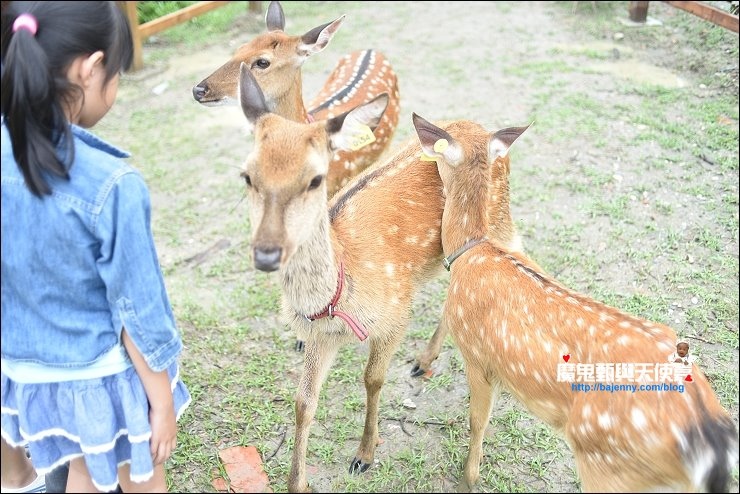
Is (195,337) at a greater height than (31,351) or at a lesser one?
lesser

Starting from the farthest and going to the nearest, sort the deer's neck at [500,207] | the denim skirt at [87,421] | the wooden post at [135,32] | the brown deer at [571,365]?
the wooden post at [135,32] < the deer's neck at [500,207] < the brown deer at [571,365] < the denim skirt at [87,421]

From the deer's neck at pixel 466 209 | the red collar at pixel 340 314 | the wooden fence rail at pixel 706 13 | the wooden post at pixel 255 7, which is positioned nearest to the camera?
the red collar at pixel 340 314

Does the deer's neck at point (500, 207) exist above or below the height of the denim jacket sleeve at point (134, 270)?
below

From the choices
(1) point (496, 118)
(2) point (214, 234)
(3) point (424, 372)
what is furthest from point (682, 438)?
(1) point (496, 118)

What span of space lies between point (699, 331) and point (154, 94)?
565 centimetres

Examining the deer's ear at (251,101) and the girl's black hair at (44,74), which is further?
the deer's ear at (251,101)

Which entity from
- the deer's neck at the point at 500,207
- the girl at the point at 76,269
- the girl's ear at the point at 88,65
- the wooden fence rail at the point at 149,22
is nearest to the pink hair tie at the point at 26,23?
the girl at the point at 76,269

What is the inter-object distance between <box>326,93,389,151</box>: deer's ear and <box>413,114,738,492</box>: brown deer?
484mm

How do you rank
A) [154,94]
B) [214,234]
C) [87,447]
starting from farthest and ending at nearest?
[154,94]
[214,234]
[87,447]

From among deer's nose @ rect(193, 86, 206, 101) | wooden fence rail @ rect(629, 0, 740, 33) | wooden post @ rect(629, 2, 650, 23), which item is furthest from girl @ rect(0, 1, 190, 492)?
wooden post @ rect(629, 2, 650, 23)

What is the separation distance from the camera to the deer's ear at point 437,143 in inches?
127

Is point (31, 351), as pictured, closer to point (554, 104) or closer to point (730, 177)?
point (730, 177)

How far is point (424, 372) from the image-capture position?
12.3 feet

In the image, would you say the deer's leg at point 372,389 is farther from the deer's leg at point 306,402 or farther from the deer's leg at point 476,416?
the deer's leg at point 476,416
